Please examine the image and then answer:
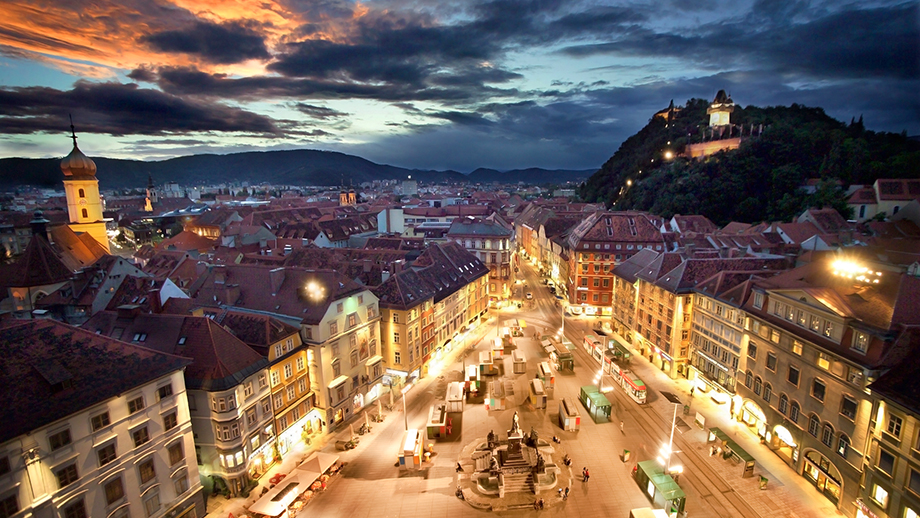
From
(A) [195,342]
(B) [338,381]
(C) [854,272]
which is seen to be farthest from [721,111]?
(A) [195,342]

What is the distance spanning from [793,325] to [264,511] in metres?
46.1

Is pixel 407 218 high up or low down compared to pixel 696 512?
up

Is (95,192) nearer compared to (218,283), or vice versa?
(218,283)

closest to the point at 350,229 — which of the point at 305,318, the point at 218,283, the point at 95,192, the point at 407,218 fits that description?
the point at 407,218

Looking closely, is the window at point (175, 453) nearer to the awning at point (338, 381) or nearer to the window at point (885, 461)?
the awning at point (338, 381)

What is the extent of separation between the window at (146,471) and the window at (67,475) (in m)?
3.67

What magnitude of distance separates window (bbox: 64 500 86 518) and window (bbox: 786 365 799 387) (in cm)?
5303

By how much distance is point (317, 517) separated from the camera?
103 feet

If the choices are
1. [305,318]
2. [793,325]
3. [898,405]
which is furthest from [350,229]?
[898,405]

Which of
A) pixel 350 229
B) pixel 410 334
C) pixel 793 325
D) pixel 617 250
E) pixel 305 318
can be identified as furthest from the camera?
pixel 350 229

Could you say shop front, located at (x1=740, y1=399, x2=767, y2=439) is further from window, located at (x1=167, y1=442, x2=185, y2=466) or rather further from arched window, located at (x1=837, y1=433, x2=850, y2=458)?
window, located at (x1=167, y1=442, x2=185, y2=466)

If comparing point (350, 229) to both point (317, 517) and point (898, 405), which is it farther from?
point (898, 405)

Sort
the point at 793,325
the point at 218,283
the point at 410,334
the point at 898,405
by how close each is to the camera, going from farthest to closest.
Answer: the point at 410,334
the point at 218,283
the point at 793,325
the point at 898,405

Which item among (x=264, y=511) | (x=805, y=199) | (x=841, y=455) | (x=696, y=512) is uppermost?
(x=805, y=199)
